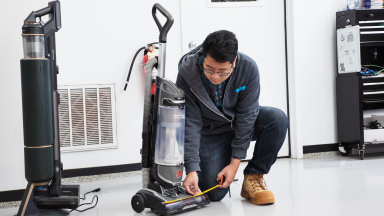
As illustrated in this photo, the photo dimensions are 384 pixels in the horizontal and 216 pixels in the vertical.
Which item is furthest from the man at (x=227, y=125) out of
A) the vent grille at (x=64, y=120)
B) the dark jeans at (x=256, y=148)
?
the vent grille at (x=64, y=120)

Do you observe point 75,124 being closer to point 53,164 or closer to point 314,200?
point 53,164

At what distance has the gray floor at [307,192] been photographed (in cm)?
176

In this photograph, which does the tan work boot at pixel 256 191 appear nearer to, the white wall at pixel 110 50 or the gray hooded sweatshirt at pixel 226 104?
the gray hooded sweatshirt at pixel 226 104

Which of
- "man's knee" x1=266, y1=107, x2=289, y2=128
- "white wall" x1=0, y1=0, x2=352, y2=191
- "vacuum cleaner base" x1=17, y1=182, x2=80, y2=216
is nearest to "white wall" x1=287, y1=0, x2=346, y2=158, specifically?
"white wall" x1=0, y1=0, x2=352, y2=191

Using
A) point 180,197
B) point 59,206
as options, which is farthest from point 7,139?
point 180,197

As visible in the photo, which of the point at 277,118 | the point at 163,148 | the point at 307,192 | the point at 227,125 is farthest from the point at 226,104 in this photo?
the point at 307,192

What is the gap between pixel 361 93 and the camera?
304 cm

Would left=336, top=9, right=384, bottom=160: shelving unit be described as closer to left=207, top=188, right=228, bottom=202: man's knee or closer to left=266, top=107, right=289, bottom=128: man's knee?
left=266, top=107, right=289, bottom=128: man's knee

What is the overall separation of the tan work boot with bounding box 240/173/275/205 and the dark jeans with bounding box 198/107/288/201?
40mm

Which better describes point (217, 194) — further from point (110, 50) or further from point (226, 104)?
point (110, 50)

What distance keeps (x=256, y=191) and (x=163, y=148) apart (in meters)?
0.52

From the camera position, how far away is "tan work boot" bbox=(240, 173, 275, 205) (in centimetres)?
184

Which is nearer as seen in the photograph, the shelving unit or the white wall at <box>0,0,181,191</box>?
the white wall at <box>0,0,181,191</box>

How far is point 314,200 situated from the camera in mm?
1893
